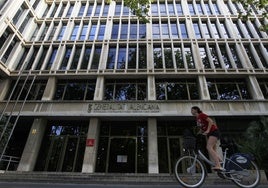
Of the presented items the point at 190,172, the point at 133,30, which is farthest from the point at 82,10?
the point at 190,172

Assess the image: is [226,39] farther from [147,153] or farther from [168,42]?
[147,153]

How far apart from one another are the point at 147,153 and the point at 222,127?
262 inches

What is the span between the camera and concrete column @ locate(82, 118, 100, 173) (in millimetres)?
16094

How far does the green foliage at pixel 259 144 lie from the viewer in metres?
12.9

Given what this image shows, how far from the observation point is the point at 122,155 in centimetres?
1761

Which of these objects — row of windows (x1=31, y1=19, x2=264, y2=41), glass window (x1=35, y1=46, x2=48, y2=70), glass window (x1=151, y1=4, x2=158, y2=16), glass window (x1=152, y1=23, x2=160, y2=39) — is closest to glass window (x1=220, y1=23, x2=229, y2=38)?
row of windows (x1=31, y1=19, x2=264, y2=41)

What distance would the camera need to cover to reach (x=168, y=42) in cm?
2259

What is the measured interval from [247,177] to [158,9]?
2352 centimetres

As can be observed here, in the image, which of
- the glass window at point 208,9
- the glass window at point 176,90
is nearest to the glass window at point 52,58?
the glass window at point 176,90

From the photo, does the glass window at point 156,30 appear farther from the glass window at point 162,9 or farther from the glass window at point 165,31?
the glass window at point 162,9

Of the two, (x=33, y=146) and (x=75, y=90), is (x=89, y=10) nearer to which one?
(x=75, y=90)

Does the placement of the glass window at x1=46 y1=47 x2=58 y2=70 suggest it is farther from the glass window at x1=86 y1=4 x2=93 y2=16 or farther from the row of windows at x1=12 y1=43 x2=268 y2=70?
the glass window at x1=86 y1=4 x2=93 y2=16

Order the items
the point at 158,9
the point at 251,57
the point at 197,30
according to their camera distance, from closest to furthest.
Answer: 1. the point at 251,57
2. the point at 197,30
3. the point at 158,9

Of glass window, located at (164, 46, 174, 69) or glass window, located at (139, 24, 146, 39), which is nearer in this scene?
glass window, located at (164, 46, 174, 69)
